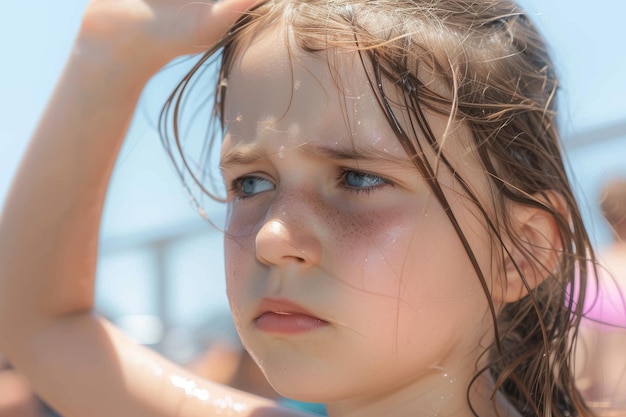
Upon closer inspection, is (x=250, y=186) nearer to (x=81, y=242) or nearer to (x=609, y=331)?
(x=81, y=242)

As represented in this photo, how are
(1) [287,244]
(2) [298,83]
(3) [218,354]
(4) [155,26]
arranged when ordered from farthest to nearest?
(3) [218,354], (4) [155,26], (2) [298,83], (1) [287,244]

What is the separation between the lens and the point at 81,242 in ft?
5.89

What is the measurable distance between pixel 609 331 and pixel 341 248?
1399 millimetres

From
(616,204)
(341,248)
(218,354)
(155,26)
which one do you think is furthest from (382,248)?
(218,354)

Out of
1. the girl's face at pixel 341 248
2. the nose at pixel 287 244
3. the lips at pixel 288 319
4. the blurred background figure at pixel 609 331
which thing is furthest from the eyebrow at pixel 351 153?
the blurred background figure at pixel 609 331

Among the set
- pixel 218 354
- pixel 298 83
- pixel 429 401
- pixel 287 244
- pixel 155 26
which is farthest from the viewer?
pixel 218 354

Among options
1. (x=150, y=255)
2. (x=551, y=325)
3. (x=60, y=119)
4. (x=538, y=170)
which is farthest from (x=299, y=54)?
(x=150, y=255)

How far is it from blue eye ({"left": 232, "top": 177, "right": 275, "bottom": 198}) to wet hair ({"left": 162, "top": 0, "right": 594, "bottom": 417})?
19 cm

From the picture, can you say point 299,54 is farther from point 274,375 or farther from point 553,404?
point 553,404

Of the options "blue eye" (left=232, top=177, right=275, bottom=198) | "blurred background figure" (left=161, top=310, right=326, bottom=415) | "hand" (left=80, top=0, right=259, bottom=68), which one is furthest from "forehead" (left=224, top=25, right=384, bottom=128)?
"blurred background figure" (left=161, top=310, right=326, bottom=415)

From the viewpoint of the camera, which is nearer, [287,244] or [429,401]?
[287,244]

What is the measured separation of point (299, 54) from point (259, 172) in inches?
8.0

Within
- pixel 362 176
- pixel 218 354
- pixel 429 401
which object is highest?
pixel 362 176

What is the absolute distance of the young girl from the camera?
1.32 m
